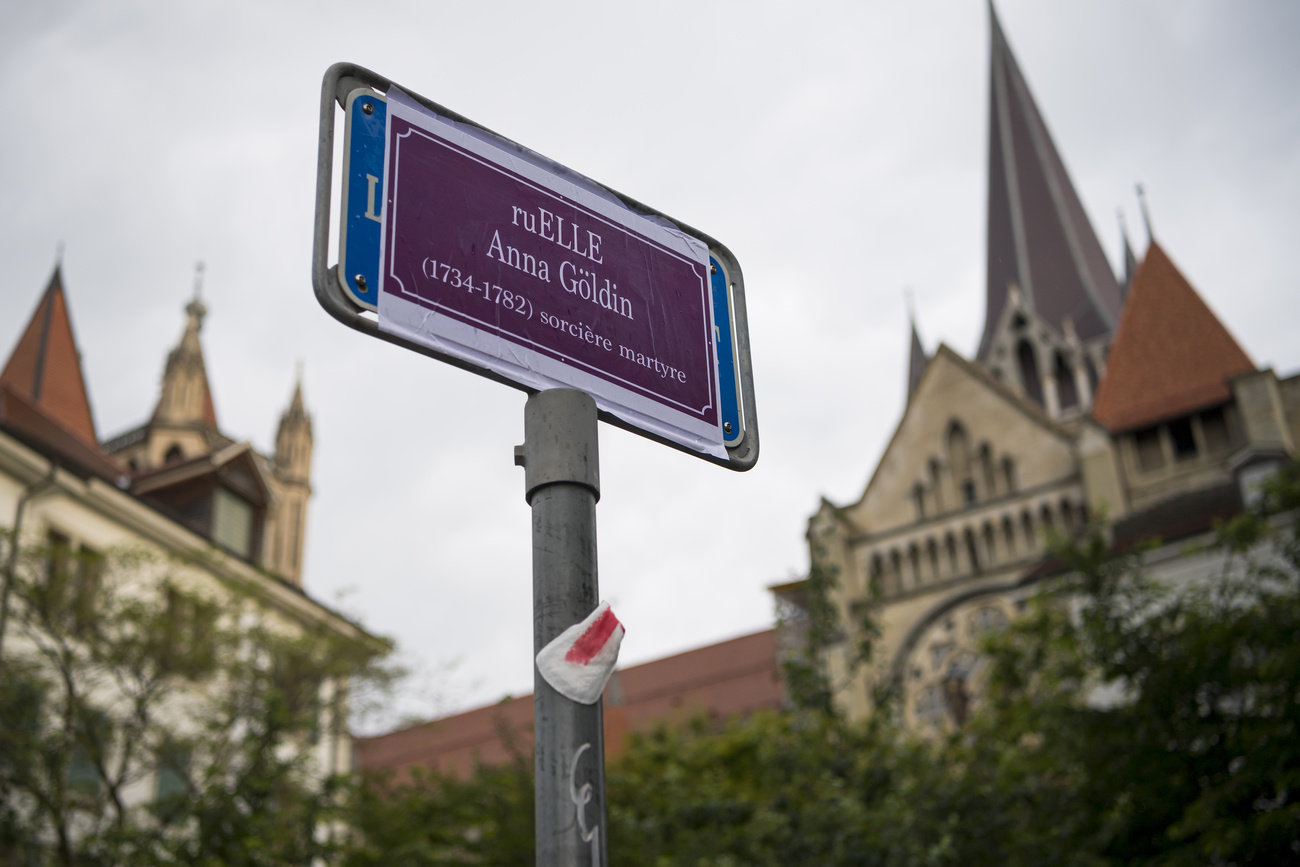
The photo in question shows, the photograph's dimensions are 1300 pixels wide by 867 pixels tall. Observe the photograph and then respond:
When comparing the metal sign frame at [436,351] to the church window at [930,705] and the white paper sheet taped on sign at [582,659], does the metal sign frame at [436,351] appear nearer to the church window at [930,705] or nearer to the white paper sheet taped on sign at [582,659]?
the white paper sheet taped on sign at [582,659]

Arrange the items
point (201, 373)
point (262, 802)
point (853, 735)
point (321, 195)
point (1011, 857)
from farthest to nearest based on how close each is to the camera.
→ point (201, 373)
point (853, 735)
point (262, 802)
point (1011, 857)
point (321, 195)

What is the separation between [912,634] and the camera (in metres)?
40.4

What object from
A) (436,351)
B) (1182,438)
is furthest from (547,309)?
(1182,438)

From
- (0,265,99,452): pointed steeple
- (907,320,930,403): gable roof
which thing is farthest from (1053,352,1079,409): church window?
(0,265,99,452): pointed steeple

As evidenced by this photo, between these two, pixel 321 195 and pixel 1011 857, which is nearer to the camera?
pixel 321 195

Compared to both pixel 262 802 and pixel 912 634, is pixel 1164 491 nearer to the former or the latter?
pixel 912 634

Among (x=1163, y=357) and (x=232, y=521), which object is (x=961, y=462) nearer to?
(x=1163, y=357)

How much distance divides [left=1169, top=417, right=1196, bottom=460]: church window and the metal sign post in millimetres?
39136

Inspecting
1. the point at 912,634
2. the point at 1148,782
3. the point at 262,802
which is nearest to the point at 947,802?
the point at 1148,782

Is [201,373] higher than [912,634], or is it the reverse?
[201,373]

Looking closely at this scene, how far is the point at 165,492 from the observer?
29.6m

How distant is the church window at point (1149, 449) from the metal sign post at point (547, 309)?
39063 millimetres

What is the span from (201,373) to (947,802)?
3440 centimetres

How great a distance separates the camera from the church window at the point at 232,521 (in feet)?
97.1
